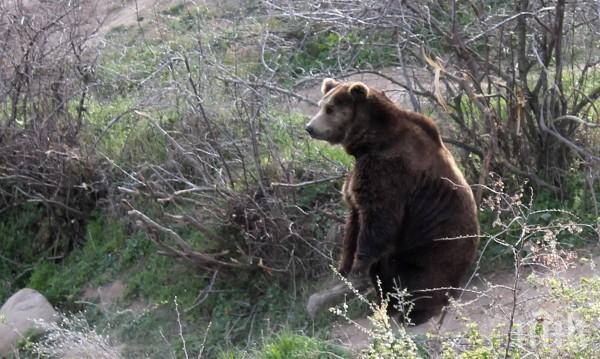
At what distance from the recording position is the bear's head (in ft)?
24.3

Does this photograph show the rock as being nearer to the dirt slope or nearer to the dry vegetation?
the dry vegetation

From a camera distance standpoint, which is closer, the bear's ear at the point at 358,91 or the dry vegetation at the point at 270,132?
the bear's ear at the point at 358,91

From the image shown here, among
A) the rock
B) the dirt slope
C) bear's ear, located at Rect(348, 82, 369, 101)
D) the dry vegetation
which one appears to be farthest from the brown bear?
the rock

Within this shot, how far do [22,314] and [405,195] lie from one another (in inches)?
180

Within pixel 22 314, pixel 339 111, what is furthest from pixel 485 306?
pixel 22 314

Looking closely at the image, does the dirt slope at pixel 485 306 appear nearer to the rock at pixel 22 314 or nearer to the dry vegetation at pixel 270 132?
the dry vegetation at pixel 270 132

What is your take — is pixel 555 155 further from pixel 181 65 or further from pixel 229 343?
pixel 181 65

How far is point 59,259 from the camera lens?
11.7 meters

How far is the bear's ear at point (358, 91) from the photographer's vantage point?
7.35 meters

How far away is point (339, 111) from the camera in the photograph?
7.47m

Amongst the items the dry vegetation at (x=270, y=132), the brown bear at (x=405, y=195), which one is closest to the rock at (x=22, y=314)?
the dry vegetation at (x=270, y=132)

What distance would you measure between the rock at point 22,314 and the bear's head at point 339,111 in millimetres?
3816

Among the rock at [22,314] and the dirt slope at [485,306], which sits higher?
the dirt slope at [485,306]

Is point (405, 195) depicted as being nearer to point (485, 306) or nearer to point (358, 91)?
point (358, 91)
